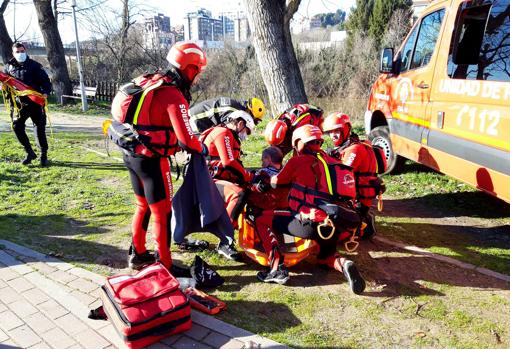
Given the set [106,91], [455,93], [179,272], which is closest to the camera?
[179,272]

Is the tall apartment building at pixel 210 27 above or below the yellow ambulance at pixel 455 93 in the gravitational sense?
above

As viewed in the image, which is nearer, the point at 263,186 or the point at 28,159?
the point at 263,186

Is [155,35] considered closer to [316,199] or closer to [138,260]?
[138,260]

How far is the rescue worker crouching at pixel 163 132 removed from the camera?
10.9ft

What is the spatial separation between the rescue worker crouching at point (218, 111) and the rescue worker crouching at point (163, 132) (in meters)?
1.07

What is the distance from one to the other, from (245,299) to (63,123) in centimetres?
1200

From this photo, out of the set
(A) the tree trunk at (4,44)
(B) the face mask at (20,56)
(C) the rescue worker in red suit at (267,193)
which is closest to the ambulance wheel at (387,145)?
(C) the rescue worker in red suit at (267,193)

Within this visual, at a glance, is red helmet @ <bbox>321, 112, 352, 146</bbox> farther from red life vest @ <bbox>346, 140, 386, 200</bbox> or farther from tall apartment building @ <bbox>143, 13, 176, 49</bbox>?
tall apartment building @ <bbox>143, 13, 176, 49</bbox>

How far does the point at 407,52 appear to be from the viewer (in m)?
6.09

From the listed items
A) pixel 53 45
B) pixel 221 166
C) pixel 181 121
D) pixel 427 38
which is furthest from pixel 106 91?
pixel 181 121

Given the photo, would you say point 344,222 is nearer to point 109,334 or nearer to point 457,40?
point 109,334

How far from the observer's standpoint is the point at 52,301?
338 cm

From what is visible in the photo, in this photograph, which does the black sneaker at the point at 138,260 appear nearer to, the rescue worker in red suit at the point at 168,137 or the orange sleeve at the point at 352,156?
the rescue worker in red suit at the point at 168,137

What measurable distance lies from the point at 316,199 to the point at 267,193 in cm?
86
